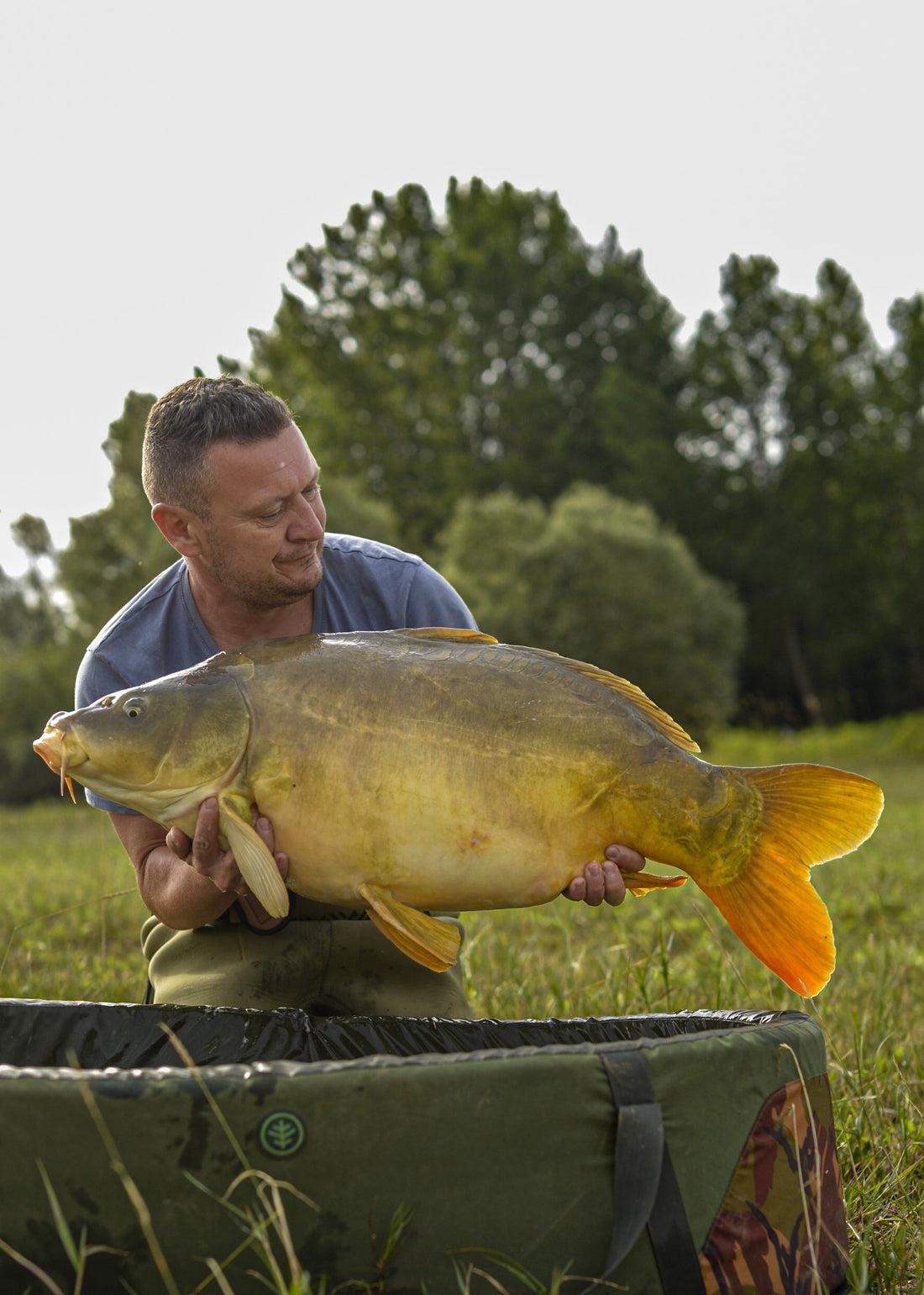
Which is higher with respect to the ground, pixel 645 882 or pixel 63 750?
pixel 63 750

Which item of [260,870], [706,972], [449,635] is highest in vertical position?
[449,635]

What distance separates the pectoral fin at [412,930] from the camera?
5.14 feet

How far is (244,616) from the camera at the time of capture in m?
2.11

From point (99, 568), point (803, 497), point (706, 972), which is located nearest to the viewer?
point (706, 972)

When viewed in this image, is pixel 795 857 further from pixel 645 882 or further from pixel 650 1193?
pixel 650 1193

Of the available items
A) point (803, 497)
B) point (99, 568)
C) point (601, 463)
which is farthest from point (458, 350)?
point (99, 568)

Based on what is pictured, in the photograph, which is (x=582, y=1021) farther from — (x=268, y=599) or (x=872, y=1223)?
(x=268, y=599)

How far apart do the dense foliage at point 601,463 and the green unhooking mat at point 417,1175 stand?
1070cm

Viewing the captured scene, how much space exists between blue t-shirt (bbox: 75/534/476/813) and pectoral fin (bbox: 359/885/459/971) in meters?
0.66

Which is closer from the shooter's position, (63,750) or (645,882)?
(63,750)

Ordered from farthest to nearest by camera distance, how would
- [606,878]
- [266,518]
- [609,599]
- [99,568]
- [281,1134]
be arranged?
[99,568]
[609,599]
[266,518]
[606,878]
[281,1134]

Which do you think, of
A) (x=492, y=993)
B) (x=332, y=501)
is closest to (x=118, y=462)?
(x=492, y=993)

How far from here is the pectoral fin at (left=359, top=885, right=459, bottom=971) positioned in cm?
157

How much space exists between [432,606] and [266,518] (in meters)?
0.37
